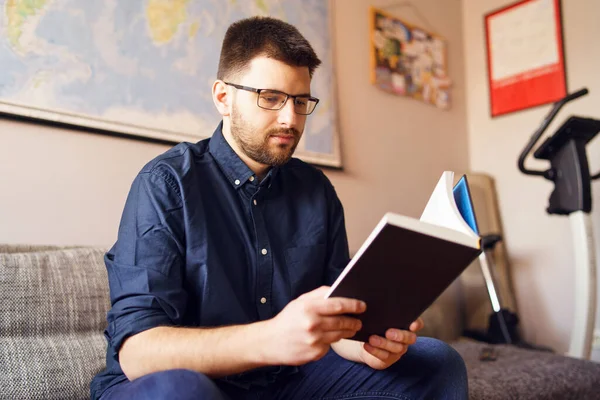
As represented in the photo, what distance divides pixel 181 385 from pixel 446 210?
46cm

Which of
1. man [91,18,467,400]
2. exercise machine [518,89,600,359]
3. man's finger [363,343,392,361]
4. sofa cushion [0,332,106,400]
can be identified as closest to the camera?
man [91,18,467,400]

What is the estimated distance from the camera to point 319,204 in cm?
120

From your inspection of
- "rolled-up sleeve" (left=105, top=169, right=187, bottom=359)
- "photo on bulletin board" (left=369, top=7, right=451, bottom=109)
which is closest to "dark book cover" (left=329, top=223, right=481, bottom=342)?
"rolled-up sleeve" (left=105, top=169, right=187, bottom=359)

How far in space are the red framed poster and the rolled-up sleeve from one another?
229cm

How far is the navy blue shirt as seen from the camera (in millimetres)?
839

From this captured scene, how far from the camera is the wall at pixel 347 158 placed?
1.40 meters

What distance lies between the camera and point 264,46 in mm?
1095

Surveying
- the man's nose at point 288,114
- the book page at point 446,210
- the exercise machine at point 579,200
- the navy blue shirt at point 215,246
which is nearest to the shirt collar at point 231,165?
the navy blue shirt at point 215,246

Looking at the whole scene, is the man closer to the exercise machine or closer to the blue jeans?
the blue jeans

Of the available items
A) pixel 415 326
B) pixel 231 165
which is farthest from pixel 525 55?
pixel 415 326

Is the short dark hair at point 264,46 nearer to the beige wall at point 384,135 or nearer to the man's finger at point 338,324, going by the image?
the man's finger at point 338,324

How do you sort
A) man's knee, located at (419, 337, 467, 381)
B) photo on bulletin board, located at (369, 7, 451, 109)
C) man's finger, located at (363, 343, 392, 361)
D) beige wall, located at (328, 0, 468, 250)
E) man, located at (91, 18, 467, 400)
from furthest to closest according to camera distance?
photo on bulletin board, located at (369, 7, 451, 109) → beige wall, located at (328, 0, 468, 250) → man's knee, located at (419, 337, 467, 381) → man's finger, located at (363, 343, 392, 361) → man, located at (91, 18, 467, 400)

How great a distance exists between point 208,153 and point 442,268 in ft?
2.09

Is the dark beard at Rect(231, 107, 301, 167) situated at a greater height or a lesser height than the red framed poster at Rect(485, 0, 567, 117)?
lesser
